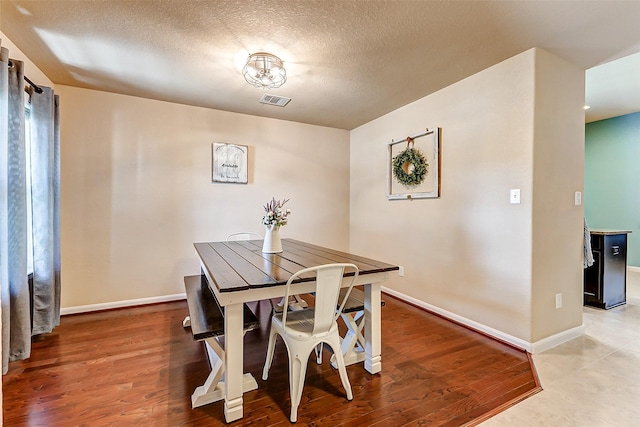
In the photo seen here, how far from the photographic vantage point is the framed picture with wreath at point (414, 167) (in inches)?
122

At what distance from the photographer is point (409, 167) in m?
3.41

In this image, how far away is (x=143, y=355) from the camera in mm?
2260

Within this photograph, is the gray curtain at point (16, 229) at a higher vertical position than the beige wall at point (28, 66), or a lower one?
lower

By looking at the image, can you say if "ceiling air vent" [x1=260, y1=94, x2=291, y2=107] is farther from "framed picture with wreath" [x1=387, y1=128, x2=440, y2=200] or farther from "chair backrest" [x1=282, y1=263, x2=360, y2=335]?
"chair backrest" [x1=282, y1=263, x2=360, y2=335]

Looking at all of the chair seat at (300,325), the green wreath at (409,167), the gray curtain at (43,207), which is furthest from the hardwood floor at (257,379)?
the green wreath at (409,167)

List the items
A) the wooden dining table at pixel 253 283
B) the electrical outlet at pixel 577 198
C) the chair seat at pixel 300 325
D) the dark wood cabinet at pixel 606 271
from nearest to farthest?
the wooden dining table at pixel 253 283
the chair seat at pixel 300 325
the electrical outlet at pixel 577 198
the dark wood cabinet at pixel 606 271

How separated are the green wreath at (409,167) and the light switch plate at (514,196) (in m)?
0.93

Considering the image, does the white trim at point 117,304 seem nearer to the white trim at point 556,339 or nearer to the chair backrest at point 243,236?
the chair backrest at point 243,236

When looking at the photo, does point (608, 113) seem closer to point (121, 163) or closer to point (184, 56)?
point (184, 56)

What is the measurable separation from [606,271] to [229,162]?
14.4 ft

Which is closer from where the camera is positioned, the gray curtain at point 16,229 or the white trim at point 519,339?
the gray curtain at point 16,229

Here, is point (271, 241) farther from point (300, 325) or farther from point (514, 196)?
point (514, 196)

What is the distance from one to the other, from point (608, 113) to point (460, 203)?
152 inches

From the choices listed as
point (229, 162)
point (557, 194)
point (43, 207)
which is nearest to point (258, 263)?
point (43, 207)
